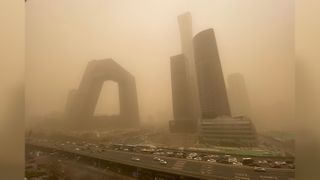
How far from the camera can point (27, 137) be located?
1214 mm

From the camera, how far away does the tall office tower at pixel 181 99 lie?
39.7 inches

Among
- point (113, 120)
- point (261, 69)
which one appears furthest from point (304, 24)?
point (113, 120)

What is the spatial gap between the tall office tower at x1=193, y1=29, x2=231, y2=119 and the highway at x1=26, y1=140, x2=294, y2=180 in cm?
15

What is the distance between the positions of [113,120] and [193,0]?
471 millimetres

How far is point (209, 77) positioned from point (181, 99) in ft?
0.37

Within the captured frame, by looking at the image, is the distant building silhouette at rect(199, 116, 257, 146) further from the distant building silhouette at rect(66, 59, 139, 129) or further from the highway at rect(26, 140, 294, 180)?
the distant building silhouette at rect(66, 59, 139, 129)

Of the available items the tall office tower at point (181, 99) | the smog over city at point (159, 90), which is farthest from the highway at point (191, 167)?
the tall office tower at point (181, 99)

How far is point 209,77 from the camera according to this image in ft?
3.28

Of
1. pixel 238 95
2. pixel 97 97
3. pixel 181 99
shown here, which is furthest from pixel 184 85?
pixel 97 97

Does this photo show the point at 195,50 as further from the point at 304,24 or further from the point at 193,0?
the point at 304,24

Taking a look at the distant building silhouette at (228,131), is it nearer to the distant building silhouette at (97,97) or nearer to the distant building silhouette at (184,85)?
the distant building silhouette at (184,85)

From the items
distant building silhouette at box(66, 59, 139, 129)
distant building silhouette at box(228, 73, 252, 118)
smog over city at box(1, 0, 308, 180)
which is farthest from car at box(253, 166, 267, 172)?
distant building silhouette at box(66, 59, 139, 129)

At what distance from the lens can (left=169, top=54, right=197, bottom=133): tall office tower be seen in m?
1.01

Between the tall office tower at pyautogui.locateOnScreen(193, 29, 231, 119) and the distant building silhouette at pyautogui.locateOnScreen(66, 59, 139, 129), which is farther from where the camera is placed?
the distant building silhouette at pyautogui.locateOnScreen(66, 59, 139, 129)
